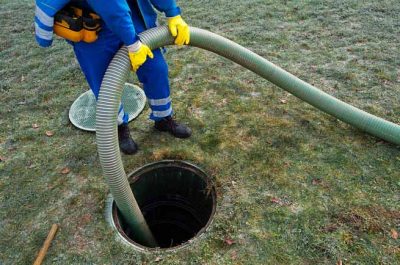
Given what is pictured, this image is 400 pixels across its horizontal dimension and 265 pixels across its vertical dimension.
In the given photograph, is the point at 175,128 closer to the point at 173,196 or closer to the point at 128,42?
the point at 173,196

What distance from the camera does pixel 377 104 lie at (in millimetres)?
3902

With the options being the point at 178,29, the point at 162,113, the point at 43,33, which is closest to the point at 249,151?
the point at 162,113

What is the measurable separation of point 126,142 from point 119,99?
0.97 meters

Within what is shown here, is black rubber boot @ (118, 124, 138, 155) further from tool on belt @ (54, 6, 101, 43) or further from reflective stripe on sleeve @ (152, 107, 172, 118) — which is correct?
tool on belt @ (54, 6, 101, 43)

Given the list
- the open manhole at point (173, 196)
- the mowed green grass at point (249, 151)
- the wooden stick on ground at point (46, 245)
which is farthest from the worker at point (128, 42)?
the wooden stick on ground at point (46, 245)

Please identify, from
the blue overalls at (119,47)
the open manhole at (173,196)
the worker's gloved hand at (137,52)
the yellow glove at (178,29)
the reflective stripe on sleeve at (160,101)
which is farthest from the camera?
the reflective stripe on sleeve at (160,101)

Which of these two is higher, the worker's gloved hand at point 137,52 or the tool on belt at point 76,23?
the tool on belt at point 76,23

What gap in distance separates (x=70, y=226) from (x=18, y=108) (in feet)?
6.38

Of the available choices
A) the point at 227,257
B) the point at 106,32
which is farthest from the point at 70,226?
the point at 106,32

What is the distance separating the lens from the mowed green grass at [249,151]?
285 centimetres

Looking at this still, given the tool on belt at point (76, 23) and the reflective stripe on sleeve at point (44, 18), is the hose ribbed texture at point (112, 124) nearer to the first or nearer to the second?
the tool on belt at point (76, 23)

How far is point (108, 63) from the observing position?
123 inches

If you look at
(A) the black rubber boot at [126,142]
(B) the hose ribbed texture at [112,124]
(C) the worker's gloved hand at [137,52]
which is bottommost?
(A) the black rubber boot at [126,142]

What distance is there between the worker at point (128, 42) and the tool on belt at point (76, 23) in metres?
0.05
